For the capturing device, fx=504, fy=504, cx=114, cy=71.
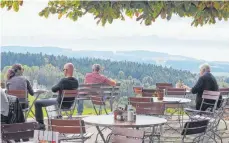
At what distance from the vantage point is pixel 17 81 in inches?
336

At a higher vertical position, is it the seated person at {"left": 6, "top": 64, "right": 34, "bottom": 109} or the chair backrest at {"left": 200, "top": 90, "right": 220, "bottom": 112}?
the seated person at {"left": 6, "top": 64, "right": 34, "bottom": 109}

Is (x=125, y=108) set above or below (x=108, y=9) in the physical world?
below

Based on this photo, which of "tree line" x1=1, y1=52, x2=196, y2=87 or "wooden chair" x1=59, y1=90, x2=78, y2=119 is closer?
"wooden chair" x1=59, y1=90, x2=78, y2=119

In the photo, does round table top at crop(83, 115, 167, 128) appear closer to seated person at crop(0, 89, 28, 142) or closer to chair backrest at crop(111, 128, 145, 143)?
chair backrest at crop(111, 128, 145, 143)

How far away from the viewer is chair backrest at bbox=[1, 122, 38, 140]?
4770mm

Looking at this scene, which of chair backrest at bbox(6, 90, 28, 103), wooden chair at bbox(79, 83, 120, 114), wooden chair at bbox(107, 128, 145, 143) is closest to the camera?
wooden chair at bbox(107, 128, 145, 143)

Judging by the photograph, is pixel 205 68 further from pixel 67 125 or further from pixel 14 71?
pixel 67 125

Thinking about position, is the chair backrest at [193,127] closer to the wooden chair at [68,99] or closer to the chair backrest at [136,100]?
the chair backrest at [136,100]

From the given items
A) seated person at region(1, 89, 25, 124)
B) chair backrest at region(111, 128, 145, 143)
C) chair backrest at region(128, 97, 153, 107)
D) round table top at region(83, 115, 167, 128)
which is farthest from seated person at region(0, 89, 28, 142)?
chair backrest at region(111, 128, 145, 143)

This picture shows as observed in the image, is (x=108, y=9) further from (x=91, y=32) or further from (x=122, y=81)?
(x=122, y=81)

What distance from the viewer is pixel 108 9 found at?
412 centimetres

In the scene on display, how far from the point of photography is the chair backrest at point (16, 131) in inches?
188

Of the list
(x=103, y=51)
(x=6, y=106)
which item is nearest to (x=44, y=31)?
(x=103, y=51)

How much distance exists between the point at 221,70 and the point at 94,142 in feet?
13.0
